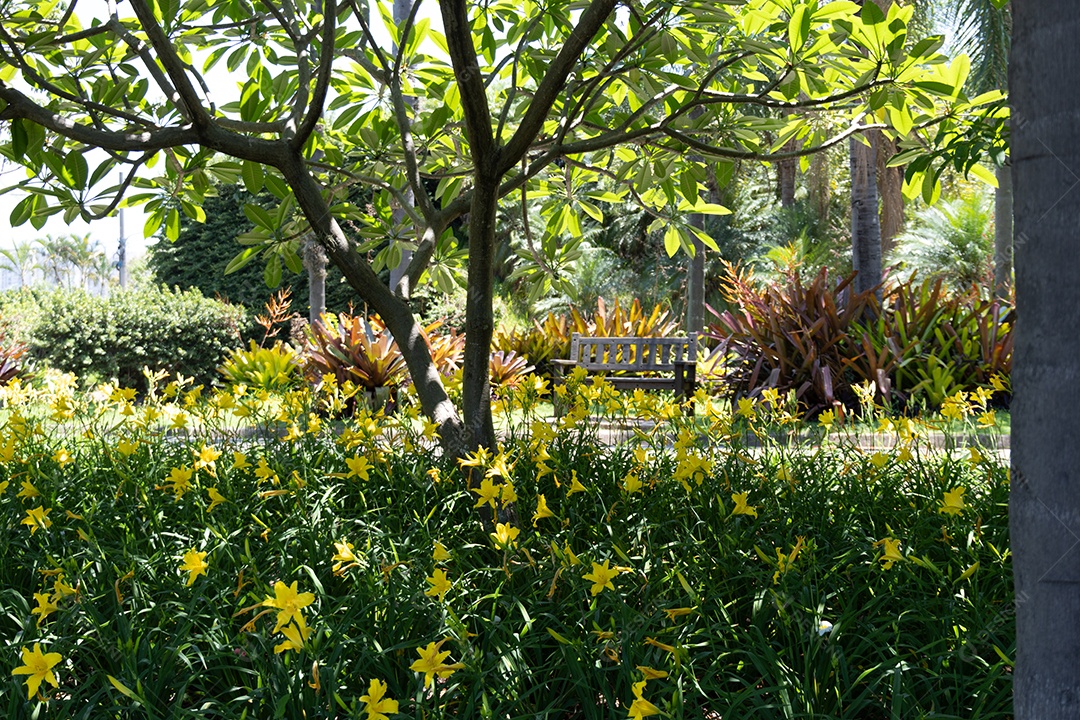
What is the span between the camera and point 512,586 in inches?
93.9

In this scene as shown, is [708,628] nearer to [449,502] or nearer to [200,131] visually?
[449,502]

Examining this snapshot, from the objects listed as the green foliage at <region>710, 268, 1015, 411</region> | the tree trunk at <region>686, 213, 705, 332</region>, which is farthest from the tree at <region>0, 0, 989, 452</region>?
the tree trunk at <region>686, 213, 705, 332</region>

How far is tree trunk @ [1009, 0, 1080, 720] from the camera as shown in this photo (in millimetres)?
1202

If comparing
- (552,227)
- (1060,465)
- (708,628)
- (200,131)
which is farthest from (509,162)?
(1060,465)

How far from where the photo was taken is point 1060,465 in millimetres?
1236

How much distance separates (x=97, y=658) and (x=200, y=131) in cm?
174

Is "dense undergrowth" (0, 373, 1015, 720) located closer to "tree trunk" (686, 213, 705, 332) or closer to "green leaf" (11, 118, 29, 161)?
"green leaf" (11, 118, 29, 161)

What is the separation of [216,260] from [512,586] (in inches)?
864

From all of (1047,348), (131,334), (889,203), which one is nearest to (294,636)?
(1047,348)

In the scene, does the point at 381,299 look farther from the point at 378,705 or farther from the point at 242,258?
the point at 378,705

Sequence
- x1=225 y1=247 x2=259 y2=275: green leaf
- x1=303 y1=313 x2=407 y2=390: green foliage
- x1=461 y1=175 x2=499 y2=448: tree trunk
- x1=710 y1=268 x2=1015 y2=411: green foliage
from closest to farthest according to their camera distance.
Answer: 1. x1=461 y1=175 x2=499 y2=448: tree trunk
2. x1=225 y1=247 x2=259 y2=275: green leaf
3. x1=710 y1=268 x2=1015 y2=411: green foliage
4. x1=303 y1=313 x2=407 y2=390: green foliage

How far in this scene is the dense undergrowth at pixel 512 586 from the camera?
6.37 feet

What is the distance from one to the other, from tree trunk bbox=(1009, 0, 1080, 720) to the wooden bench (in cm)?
660

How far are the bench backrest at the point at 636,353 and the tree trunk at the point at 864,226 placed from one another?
1.82 metres
